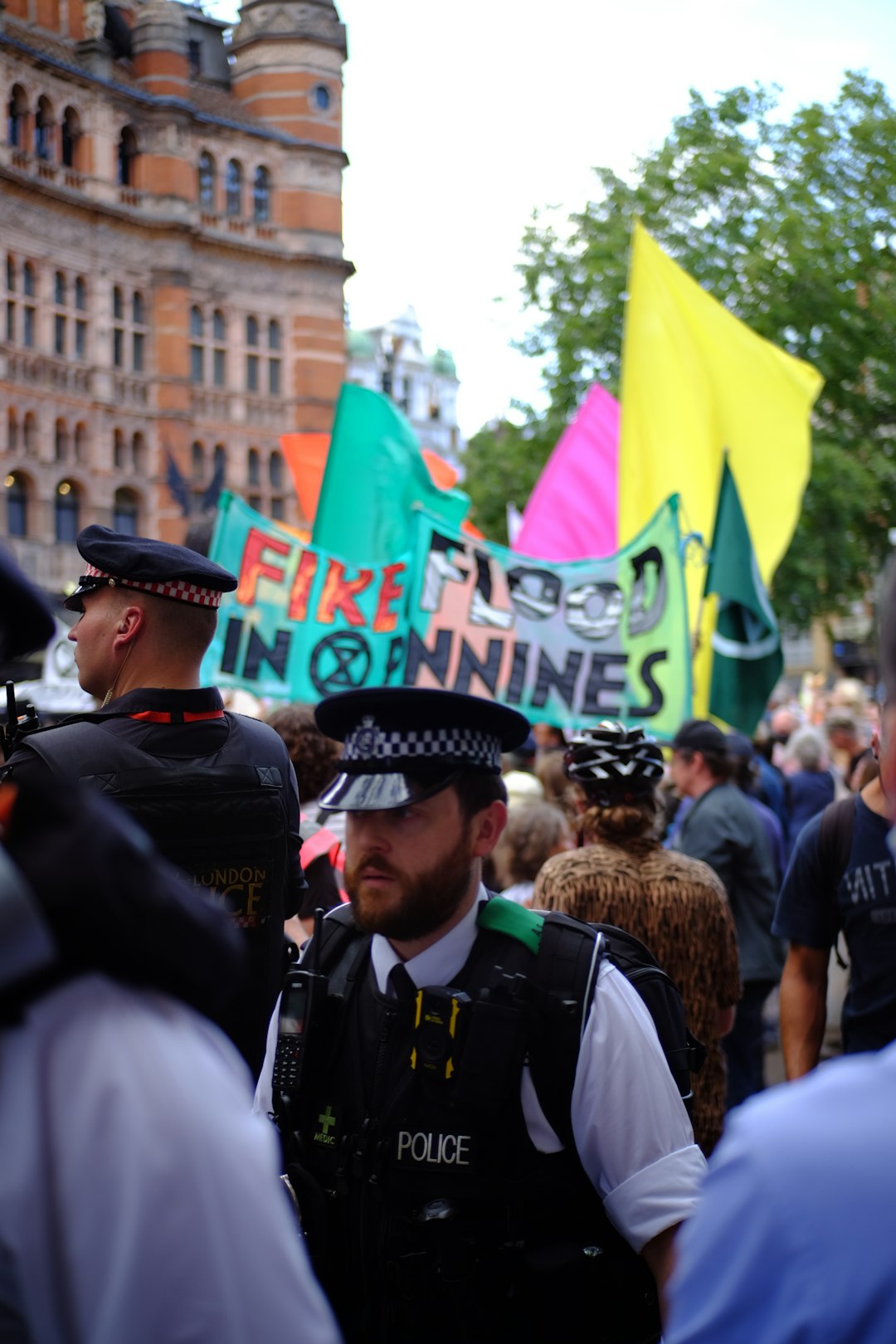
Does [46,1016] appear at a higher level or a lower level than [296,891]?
higher

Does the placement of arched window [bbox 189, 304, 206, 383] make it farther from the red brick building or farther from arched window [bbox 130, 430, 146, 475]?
arched window [bbox 130, 430, 146, 475]

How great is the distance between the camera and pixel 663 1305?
2426 mm

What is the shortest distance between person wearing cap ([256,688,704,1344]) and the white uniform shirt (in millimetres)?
1229

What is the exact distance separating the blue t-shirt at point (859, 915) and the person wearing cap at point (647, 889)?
26 cm

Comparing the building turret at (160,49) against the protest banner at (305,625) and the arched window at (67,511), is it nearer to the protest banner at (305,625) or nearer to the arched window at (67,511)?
the arched window at (67,511)

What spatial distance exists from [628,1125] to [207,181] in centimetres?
3943

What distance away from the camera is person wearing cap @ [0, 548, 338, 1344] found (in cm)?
115

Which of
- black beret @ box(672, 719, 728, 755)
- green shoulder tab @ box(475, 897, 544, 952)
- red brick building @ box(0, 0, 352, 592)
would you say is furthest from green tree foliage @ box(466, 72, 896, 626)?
green shoulder tab @ box(475, 897, 544, 952)

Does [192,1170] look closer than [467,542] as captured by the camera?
Yes

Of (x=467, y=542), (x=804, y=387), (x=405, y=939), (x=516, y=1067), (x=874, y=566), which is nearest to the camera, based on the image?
(x=516, y=1067)

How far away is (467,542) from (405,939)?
22.1 feet

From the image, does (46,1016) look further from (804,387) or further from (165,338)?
(165,338)

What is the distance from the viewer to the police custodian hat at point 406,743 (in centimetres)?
265

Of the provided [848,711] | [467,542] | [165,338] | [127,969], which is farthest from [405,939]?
[165,338]
